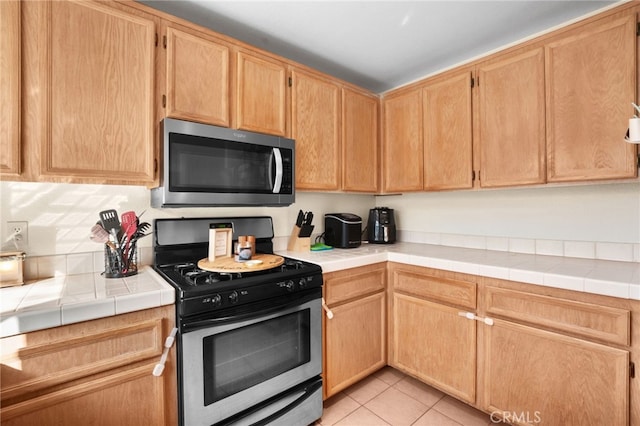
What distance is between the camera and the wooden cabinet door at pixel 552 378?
4.25ft

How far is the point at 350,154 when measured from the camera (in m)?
2.32

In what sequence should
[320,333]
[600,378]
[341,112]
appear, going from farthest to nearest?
1. [341,112]
2. [320,333]
3. [600,378]

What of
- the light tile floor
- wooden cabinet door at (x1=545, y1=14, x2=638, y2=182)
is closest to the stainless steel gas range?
the light tile floor

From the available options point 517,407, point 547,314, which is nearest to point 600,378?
point 547,314

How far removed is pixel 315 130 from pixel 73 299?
1614 millimetres

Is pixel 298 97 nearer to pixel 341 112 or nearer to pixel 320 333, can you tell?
pixel 341 112

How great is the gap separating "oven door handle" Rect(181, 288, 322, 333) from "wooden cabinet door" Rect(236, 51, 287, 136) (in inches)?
40.2

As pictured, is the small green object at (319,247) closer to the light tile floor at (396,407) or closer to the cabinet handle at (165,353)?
the light tile floor at (396,407)

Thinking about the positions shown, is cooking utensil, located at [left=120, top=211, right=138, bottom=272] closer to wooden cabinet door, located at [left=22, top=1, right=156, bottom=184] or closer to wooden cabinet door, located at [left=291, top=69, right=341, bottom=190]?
wooden cabinet door, located at [left=22, top=1, right=156, bottom=184]

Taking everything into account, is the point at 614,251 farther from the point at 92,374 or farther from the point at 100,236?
the point at 100,236

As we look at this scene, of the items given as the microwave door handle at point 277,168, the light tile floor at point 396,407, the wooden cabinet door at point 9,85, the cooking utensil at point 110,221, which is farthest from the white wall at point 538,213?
the wooden cabinet door at point 9,85

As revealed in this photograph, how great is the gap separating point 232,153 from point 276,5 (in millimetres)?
819

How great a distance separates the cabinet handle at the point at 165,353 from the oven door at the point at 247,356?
0.11 feet

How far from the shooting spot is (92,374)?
110 cm
